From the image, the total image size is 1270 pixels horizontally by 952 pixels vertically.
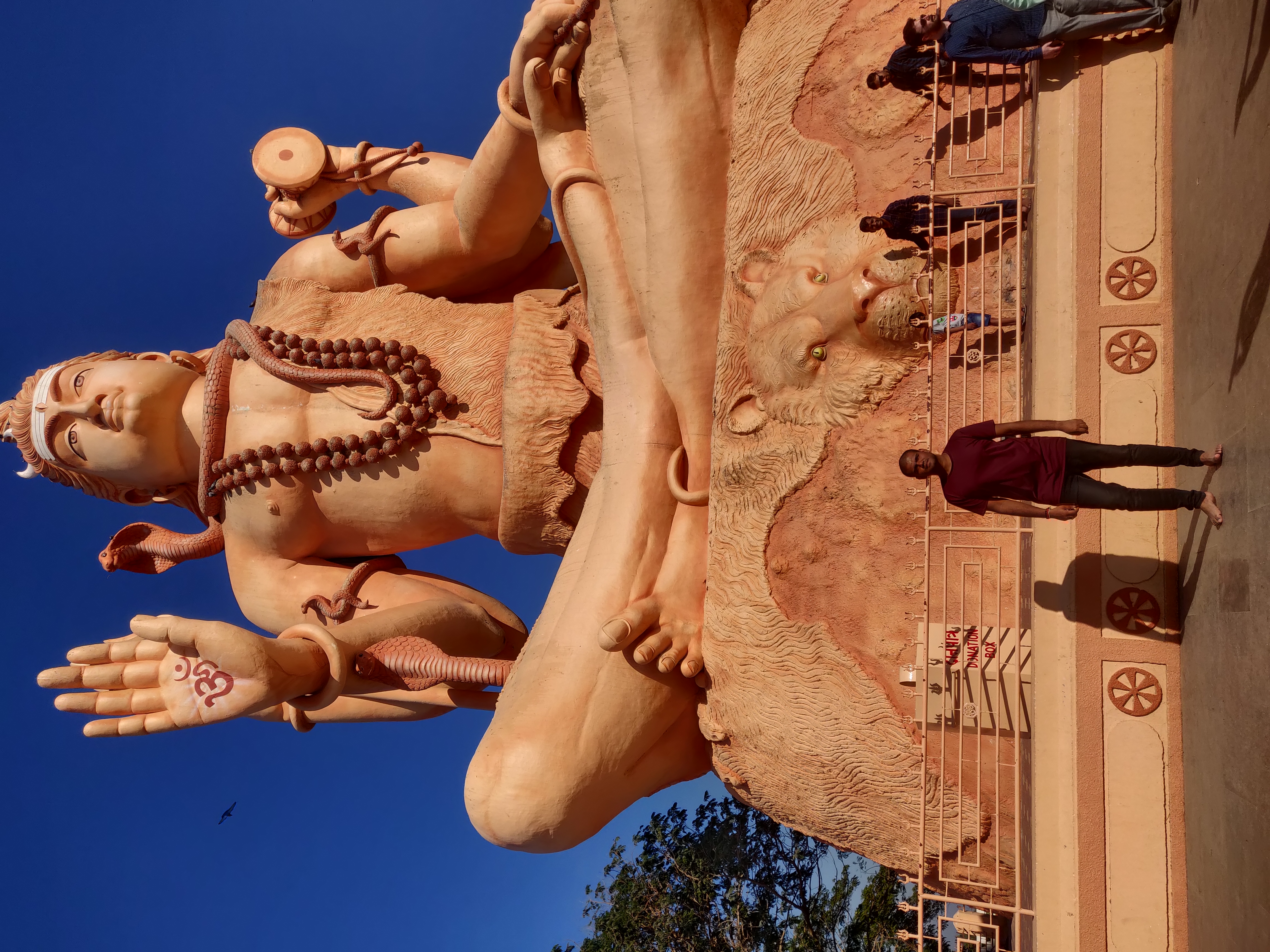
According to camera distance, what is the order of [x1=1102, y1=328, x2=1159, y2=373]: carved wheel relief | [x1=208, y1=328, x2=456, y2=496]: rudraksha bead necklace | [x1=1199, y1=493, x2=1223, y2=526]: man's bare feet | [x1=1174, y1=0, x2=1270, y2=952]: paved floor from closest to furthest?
[x1=1174, y1=0, x2=1270, y2=952]: paved floor < [x1=1199, y1=493, x2=1223, y2=526]: man's bare feet < [x1=1102, y1=328, x2=1159, y2=373]: carved wheel relief < [x1=208, y1=328, x2=456, y2=496]: rudraksha bead necklace

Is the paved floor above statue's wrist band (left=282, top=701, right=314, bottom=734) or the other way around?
above

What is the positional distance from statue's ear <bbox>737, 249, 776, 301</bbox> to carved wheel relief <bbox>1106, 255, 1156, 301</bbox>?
161 cm

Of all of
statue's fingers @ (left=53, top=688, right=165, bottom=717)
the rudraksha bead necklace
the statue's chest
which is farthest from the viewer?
the statue's chest

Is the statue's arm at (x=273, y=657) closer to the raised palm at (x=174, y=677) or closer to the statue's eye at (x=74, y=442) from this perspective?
the raised palm at (x=174, y=677)

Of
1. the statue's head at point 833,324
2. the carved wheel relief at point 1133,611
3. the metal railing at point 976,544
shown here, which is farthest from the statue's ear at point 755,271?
the carved wheel relief at point 1133,611

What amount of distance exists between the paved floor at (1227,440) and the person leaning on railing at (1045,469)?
0.63ft

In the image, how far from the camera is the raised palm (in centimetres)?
534

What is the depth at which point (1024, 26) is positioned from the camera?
4441 mm

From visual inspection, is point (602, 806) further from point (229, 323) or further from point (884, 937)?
point (884, 937)

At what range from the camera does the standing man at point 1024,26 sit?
4293 mm

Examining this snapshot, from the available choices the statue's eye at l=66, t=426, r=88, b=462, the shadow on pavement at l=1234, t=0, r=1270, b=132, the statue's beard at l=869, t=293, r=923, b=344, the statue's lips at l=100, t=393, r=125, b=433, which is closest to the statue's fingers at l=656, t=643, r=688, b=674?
the statue's beard at l=869, t=293, r=923, b=344

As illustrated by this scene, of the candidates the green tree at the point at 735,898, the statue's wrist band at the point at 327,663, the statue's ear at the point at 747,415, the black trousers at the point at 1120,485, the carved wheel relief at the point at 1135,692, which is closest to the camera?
the black trousers at the point at 1120,485

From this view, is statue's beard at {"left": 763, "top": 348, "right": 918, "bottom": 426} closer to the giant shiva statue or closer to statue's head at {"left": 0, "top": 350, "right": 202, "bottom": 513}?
the giant shiva statue

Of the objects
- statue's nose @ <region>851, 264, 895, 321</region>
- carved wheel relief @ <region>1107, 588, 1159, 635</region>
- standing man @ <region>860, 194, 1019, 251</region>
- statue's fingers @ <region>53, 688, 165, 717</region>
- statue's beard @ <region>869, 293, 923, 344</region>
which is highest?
standing man @ <region>860, 194, 1019, 251</region>
